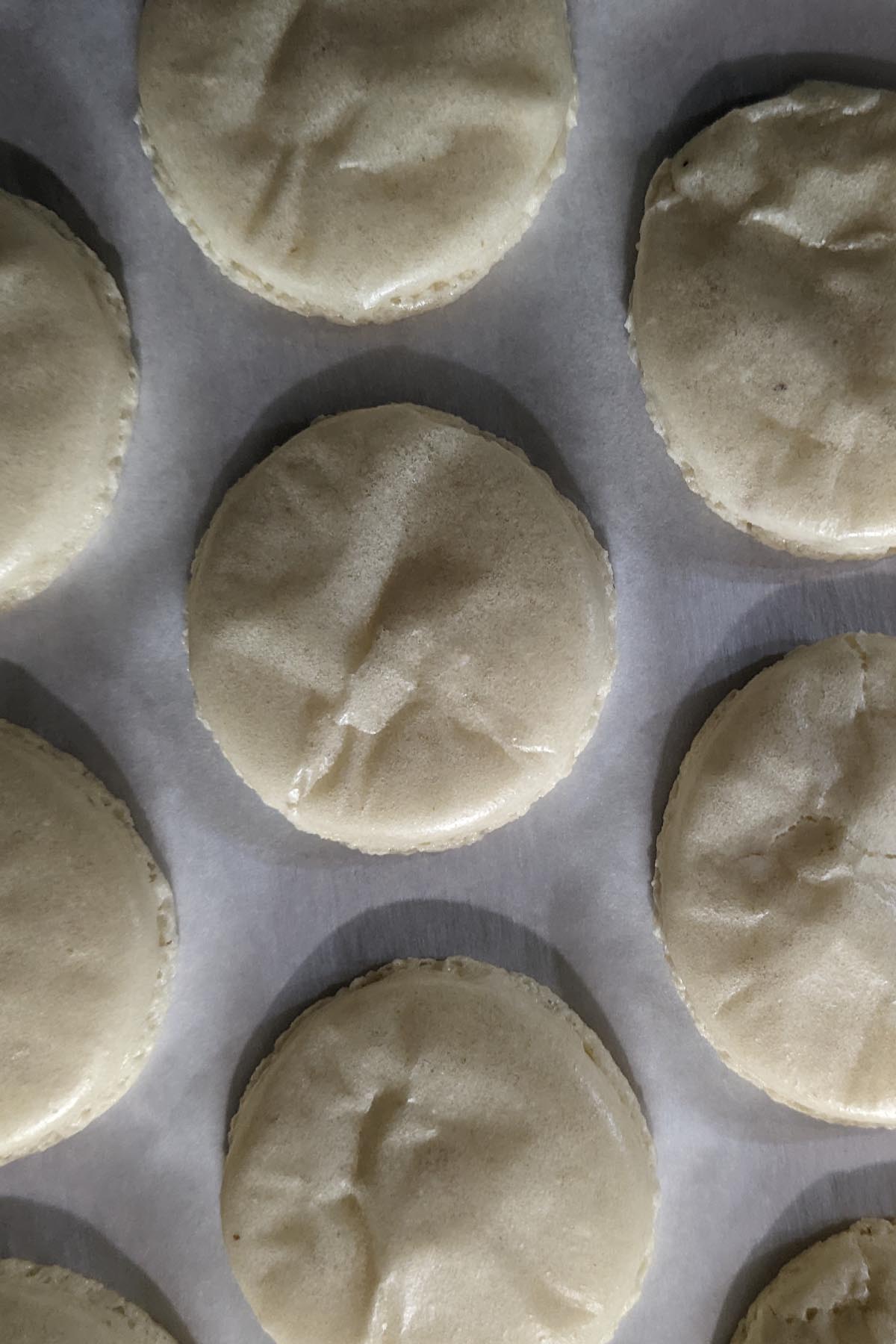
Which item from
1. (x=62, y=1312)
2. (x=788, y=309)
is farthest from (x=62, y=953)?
(x=788, y=309)

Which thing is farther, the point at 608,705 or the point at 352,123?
the point at 608,705

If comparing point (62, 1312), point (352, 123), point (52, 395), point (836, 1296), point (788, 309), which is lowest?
point (62, 1312)

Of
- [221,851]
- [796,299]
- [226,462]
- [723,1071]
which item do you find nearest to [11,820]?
[221,851]

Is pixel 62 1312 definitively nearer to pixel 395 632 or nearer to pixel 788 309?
pixel 395 632

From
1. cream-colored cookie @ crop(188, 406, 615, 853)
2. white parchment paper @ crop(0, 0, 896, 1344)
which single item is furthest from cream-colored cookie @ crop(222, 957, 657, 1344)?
cream-colored cookie @ crop(188, 406, 615, 853)

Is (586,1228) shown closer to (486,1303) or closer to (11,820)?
(486,1303)

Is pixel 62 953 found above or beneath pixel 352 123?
beneath

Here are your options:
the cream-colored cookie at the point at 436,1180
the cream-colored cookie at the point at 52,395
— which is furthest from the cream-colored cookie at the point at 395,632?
the cream-colored cookie at the point at 436,1180

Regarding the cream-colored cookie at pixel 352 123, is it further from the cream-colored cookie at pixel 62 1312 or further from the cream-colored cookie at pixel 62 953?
the cream-colored cookie at pixel 62 1312
